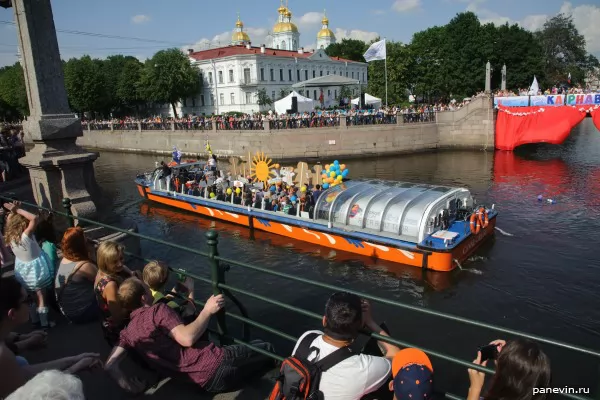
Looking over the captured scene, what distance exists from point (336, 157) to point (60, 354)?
30.3 m

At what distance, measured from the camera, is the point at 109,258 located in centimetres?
404

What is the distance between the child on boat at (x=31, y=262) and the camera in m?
4.73

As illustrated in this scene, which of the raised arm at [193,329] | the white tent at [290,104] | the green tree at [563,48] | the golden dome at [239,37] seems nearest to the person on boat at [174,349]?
the raised arm at [193,329]

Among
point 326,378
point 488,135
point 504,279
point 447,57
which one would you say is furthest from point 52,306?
point 447,57

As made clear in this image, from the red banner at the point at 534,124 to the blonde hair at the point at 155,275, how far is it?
3364 centimetres

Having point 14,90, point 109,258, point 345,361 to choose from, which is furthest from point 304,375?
point 14,90

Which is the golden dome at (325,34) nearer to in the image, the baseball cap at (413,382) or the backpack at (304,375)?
the backpack at (304,375)

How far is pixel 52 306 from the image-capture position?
514 centimetres

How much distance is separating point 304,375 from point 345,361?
28 cm

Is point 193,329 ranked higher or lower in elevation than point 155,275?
lower

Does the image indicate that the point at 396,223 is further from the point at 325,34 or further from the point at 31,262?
the point at 325,34

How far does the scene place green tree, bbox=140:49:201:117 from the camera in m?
59.3

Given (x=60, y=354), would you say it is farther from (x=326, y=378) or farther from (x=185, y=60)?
(x=185, y=60)

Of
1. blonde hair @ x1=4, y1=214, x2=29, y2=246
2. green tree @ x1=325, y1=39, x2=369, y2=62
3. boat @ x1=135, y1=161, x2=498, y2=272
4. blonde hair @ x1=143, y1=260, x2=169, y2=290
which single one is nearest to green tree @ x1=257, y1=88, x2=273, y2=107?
green tree @ x1=325, y1=39, x2=369, y2=62
